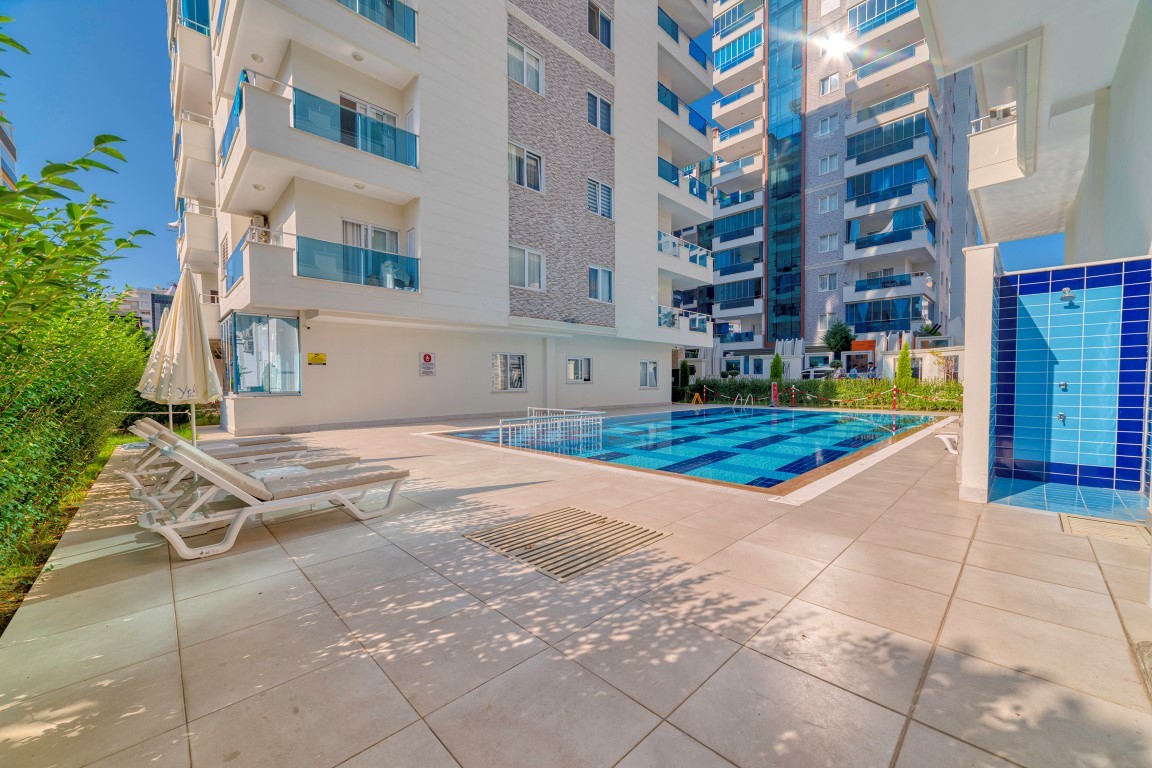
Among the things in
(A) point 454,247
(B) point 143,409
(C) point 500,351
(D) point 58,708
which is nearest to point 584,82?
(A) point 454,247

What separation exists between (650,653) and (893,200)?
37.7 m

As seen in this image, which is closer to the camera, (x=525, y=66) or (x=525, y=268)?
(x=525, y=66)

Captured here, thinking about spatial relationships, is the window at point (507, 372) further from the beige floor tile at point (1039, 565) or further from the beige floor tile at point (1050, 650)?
the beige floor tile at point (1050, 650)

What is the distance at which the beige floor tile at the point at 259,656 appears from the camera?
94.3 inches

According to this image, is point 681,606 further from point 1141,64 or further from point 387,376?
point 387,376

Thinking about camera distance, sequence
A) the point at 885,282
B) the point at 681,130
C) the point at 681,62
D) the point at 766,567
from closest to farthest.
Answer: the point at 766,567
the point at 681,62
the point at 681,130
the point at 885,282

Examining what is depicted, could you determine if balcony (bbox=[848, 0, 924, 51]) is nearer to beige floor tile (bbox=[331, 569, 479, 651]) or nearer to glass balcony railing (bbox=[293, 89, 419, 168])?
glass balcony railing (bbox=[293, 89, 419, 168])

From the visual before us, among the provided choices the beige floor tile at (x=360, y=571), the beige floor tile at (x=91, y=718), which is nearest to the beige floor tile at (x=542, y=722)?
the beige floor tile at (x=91, y=718)

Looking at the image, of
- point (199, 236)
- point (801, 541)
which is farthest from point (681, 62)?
point (801, 541)

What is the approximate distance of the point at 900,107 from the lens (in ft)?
101

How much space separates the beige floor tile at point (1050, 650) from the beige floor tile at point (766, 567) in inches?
35.1

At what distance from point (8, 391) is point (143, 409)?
51.7 feet

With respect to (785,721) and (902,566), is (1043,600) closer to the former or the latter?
(902,566)

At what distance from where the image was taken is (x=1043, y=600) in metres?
3.21
